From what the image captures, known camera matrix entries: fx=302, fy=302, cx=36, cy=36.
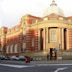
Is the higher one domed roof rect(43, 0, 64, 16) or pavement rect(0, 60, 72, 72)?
domed roof rect(43, 0, 64, 16)

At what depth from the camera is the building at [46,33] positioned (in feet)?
288

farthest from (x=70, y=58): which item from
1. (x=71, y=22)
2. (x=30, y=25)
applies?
(x=30, y=25)

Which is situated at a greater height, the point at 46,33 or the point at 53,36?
the point at 46,33

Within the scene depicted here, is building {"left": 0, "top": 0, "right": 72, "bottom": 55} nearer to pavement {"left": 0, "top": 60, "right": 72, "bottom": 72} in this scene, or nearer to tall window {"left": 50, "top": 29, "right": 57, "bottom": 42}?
tall window {"left": 50, "top": 29, "right": 57, "bottom": 42}

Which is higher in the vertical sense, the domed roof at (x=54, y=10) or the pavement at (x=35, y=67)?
the domed roof at (x=54, y=10)

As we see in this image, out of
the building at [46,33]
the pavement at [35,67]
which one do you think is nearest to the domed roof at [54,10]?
the building at [46,33]

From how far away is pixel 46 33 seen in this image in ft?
290

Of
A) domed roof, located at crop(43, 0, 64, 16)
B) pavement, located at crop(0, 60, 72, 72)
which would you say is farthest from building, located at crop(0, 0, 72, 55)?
pavement, located at crop(0, 60, 72, 72)

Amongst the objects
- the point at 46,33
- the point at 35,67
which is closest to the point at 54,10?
the point at 46,33

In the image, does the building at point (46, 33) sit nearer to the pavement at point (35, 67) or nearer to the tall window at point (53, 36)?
the tall window at point (53, 36)

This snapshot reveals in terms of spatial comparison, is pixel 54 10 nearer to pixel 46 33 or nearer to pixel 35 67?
pixel 46 33

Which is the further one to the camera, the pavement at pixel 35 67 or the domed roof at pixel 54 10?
the domed roof at pixel 54 10

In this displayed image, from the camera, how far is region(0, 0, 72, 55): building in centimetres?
8788

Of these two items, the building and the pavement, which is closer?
the pavement
